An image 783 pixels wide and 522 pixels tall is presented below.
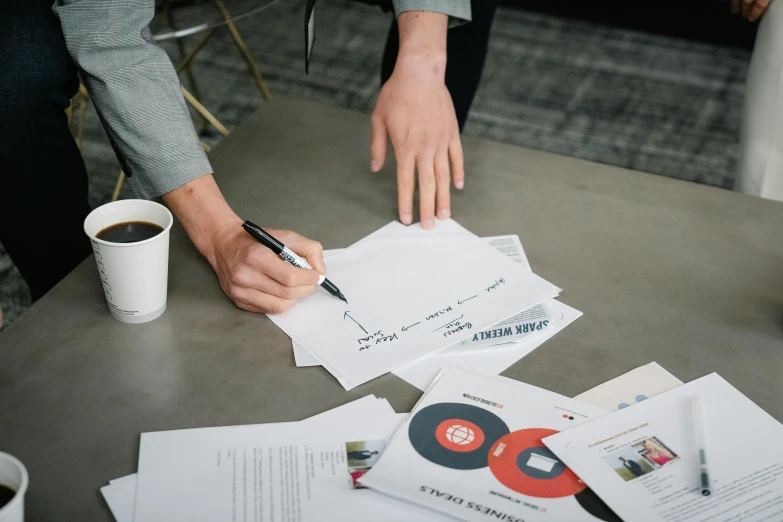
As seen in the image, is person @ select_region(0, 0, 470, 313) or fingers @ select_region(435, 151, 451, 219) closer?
person @ select_region(0, 0, 470, 313)

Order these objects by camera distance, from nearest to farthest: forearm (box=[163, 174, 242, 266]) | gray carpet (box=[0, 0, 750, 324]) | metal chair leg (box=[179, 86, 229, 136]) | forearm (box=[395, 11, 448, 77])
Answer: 1. forearm (box=[163, 174, 242, 266])
2. forearm (box=[395, 11, 448, 77])
3. metal chair leg (box=[179, 86, 229, 136])
4. gray carpet (box=[0, 0, 750, 324])

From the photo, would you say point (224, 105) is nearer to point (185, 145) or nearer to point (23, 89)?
point (23, 89)

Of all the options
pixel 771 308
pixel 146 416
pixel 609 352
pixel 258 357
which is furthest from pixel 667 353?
pixel 146 416

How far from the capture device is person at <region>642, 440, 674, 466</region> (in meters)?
0.77

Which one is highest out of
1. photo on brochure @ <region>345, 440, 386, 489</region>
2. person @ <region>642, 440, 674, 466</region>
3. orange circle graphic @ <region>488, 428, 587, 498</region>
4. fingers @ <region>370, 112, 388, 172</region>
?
fingers @ <region>370, 112, 388, 172</region>

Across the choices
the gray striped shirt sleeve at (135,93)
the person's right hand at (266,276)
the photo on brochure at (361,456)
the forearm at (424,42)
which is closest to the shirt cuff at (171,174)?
the gray striped shirt sleeve at (135,93)

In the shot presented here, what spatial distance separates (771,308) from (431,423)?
47 cm

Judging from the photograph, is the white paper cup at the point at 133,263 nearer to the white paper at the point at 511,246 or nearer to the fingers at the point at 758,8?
the white paper at the point at 511,246

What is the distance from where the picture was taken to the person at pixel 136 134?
1001mm

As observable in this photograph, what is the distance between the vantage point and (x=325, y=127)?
1.34m

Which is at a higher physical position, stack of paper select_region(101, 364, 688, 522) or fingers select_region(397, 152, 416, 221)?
fingers select_region(397, 152, 416, 221)

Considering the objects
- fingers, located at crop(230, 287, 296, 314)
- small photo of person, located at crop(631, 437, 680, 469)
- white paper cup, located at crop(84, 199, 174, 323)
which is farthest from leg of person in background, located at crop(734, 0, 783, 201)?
white paper cup, located at crop(84, 199, 174, 323)

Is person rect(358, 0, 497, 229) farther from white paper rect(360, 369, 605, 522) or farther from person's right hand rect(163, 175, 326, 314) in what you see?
white paper rect(360, 369, 605, 522)

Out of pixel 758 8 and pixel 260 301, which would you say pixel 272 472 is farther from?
pixel 758 8
